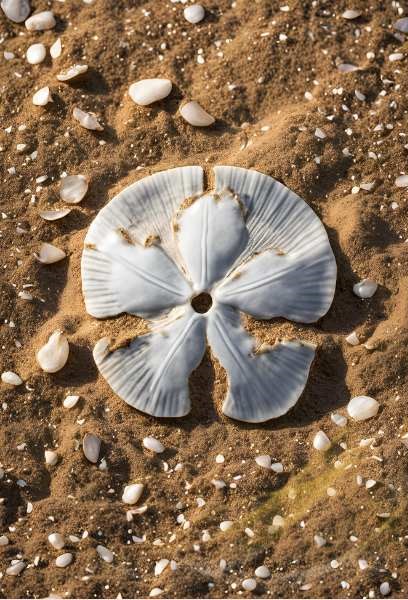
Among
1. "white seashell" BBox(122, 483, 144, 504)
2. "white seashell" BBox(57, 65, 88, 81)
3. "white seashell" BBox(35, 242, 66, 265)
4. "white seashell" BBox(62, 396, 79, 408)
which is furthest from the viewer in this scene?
"white seashell" BBox(57, 65, 88, 81)

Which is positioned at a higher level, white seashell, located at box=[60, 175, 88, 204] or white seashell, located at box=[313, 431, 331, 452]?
white seashell, located at box=[60, 175, 88, 204]

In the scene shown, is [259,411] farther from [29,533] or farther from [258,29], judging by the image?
[258,29]

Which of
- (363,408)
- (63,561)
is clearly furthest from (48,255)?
(363,408)

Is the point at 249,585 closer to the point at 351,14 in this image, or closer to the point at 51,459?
the point at 51,459

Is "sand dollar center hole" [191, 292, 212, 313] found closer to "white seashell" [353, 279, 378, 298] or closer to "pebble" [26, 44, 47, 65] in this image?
"white seashell" [353, 279, 378, 298]

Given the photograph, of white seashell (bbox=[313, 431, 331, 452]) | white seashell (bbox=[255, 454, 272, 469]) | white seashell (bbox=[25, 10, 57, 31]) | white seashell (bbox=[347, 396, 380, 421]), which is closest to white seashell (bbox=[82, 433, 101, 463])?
white seashell (bbox=[255, 454, 272, 469])

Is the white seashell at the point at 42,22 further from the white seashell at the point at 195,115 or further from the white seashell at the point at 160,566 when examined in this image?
the white seashell at the point at 160,566
